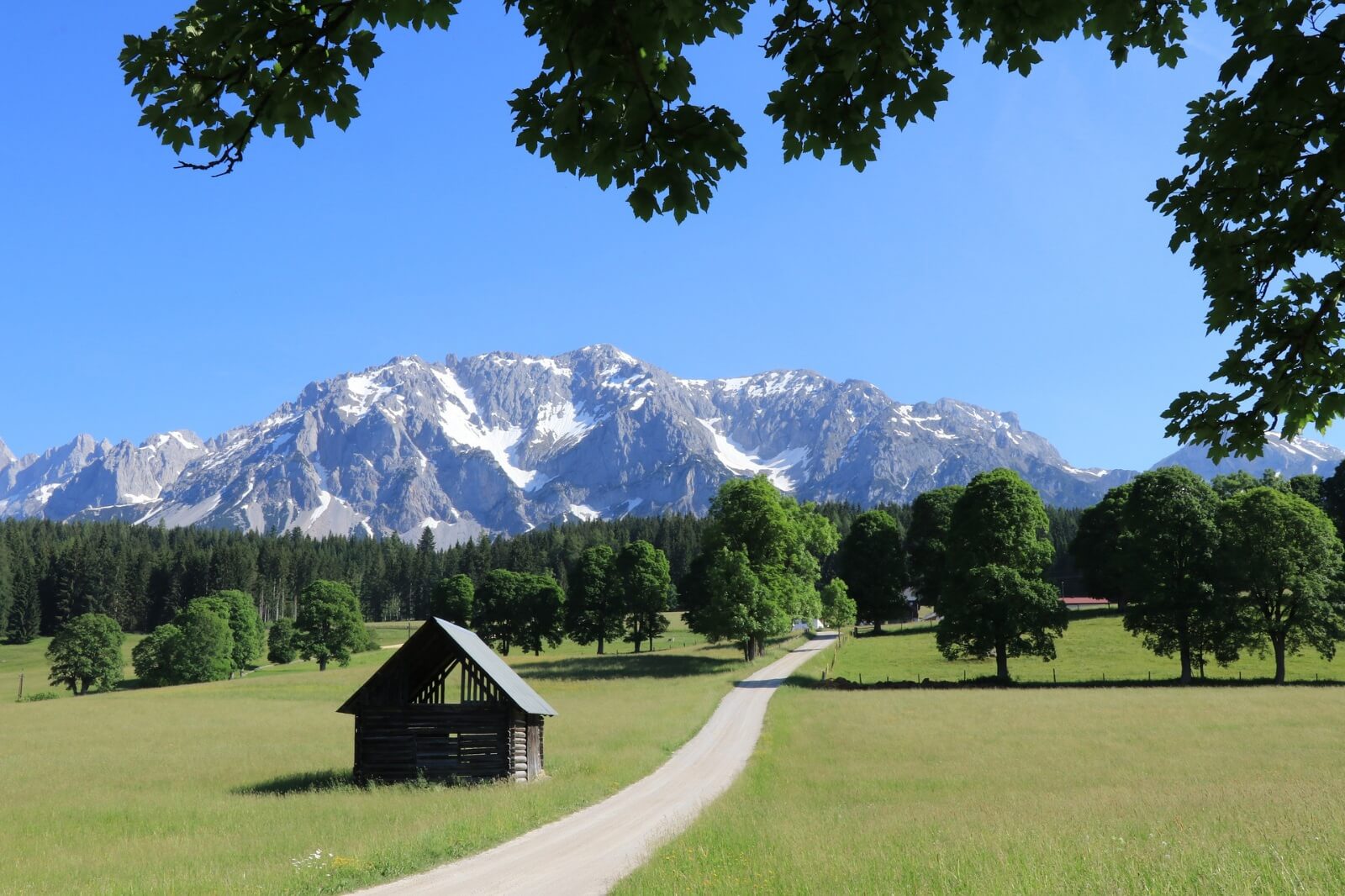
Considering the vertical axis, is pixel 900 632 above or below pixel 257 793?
below

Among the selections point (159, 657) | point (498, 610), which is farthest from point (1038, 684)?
point (159, 657)

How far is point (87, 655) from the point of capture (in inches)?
3396

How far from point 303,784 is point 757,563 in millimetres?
43577

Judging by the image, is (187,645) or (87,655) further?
(187,645)

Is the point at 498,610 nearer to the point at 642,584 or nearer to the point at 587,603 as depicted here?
the point at 587,603

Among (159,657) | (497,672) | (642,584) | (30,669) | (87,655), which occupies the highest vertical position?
(642,584)

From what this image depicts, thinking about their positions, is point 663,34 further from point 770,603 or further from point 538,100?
point 770,603

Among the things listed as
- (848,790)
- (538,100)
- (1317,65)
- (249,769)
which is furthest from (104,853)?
(1317,65)

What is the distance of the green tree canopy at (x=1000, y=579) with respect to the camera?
53812mm

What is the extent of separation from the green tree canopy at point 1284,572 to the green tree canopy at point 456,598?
273 feet

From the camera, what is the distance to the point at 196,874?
52.5ft

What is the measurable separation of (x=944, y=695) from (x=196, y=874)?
42.1 m

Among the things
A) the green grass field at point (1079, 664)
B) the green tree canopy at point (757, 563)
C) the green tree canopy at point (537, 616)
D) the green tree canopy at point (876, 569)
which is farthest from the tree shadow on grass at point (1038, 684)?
the green tree canopy at point (537, 616)

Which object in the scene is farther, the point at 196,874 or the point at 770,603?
the point at 770,603
